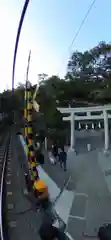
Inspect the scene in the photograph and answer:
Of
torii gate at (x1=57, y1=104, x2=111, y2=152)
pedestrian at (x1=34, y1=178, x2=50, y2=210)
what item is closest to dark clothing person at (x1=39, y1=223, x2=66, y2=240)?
pedestrian at (x1=34, y1=178, x2=50, y2=210)

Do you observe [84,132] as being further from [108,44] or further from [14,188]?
[108,44]

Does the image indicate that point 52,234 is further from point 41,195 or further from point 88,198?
point 41,195

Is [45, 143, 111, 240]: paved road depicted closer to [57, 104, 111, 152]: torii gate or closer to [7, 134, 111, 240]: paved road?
[7, 134, 111, 240]: paved road

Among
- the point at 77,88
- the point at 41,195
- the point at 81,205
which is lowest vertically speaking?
the point at 41,195

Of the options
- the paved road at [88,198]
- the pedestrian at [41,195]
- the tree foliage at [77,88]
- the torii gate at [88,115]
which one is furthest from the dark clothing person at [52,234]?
the tree foliage at [77,88]

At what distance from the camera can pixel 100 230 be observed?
4609 millimetres

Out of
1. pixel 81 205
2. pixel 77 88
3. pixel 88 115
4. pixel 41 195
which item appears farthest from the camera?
pixel 77 88

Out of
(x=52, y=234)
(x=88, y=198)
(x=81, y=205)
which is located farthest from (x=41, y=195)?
(x=52, y=234)

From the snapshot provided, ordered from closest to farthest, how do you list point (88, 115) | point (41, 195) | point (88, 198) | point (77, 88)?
point (88, 198) < point (41, 195) < point (88, 115) < point (77, 88)

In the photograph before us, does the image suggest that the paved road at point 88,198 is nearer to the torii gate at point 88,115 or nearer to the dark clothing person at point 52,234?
the dark clothing person at point 52,234

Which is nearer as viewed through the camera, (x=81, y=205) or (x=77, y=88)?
(x=81, y=205)

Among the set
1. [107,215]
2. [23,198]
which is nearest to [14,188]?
[23,198]

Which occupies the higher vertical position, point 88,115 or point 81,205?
point 88,115

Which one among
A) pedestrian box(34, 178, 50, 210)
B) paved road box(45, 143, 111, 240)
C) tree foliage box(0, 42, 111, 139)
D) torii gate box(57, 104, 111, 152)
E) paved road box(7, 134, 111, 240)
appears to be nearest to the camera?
paved road box(45, 143, 111, 240)
